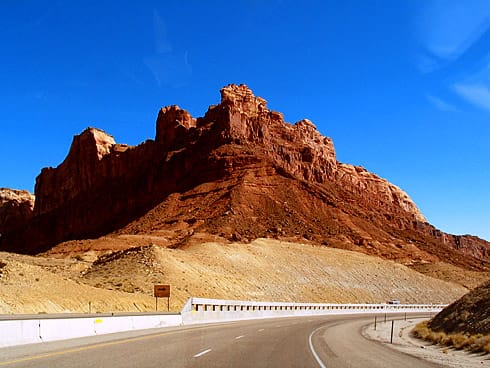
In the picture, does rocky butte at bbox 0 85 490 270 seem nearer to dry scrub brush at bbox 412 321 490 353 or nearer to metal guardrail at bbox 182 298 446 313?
metal guardrail at bbox 182 298 446 313

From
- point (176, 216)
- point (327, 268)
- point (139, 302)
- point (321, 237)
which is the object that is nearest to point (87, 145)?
point (176, 216)

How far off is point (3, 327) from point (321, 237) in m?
89.1

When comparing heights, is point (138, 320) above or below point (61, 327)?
below

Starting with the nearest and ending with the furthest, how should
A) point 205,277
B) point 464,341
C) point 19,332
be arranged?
point 19,332 → point 464,341 → point 205,277

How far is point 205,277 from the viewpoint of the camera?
5950cm

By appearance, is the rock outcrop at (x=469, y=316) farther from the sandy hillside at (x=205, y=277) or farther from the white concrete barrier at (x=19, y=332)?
the sandy hillside at (x=205, y=277)

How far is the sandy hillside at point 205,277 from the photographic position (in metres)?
35.9

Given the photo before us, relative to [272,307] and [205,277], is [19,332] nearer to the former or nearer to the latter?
[272,307]

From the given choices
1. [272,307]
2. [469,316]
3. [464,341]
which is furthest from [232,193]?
[464,341]

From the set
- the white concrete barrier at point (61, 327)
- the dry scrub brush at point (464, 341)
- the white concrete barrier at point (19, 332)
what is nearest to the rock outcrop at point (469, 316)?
the dry scrub brush at point (464, 341)

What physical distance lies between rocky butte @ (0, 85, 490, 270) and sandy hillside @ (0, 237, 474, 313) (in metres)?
10.9

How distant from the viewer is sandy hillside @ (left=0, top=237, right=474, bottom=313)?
35.9 m

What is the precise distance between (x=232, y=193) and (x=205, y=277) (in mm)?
49962

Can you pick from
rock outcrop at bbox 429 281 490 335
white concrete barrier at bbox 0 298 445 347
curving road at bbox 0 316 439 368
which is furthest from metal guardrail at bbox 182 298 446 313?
rock outcrop at bbox 429 281 490 335
